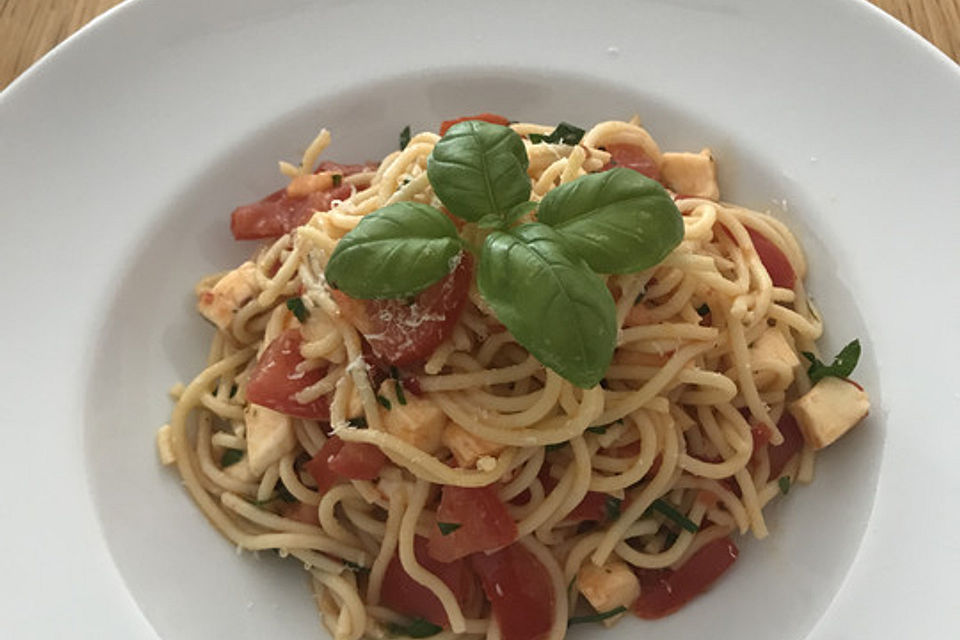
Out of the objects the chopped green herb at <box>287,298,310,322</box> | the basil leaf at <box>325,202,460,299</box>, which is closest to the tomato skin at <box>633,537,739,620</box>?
the basil leaf at <box>325,202,460,299</box>

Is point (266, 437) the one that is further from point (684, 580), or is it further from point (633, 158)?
point (633, 158)

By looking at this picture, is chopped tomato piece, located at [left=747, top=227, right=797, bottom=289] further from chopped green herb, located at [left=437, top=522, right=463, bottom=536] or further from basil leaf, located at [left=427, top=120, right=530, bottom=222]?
chopped green herb, located at [left=437, top=522, right=463, bottom=536]

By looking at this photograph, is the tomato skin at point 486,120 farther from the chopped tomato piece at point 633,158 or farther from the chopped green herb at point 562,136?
the chopped tomato piece at point 633,158

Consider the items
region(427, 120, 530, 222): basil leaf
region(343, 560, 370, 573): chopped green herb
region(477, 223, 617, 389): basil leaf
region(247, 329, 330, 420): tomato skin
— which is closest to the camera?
region(477, 223, 617, 389): basil leaf

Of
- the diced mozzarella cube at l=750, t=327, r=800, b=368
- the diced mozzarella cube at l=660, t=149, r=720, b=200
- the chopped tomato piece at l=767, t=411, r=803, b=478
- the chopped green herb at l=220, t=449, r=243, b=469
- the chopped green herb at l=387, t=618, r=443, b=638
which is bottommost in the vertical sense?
the chopped green herb at l=387, t=618, r=443, b=638

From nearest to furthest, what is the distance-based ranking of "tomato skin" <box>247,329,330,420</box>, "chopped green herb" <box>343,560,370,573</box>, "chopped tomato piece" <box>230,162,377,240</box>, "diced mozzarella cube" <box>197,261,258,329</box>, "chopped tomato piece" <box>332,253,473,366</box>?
"chopped tomato piece" <box>332,253,473,366</box> < "tomato skin" <box>247,329,330,420</box> < "chopped green herb" <box>343,560,370,573</box> < "diced mozzarella cube" <box>197,261,258,329</box> < "chopped tomato piece" <box>230,162,377,240</box>

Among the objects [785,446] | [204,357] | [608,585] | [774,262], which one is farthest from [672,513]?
[204,357]

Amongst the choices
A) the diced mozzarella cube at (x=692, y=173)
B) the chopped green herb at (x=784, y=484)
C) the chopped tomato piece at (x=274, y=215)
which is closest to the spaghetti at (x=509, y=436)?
the chopped green herb at (x=784, y=484)
